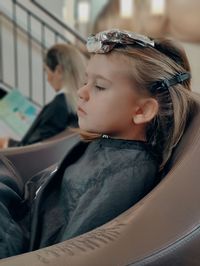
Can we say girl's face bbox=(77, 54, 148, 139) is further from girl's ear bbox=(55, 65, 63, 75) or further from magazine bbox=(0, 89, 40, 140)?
magazine bbox=(0, 89, 40, 140)

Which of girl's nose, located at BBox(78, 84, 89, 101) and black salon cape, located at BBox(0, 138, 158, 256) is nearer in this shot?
black salon cape, located at BBox(0, 138, 158, 256)

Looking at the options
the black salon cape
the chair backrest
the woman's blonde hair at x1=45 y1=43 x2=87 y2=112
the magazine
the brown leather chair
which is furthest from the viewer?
the magazine

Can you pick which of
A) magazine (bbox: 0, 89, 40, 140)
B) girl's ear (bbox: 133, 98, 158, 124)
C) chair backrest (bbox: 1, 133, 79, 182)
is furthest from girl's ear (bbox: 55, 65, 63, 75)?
girl's ear (bbox: 133, 98, 158, 124)

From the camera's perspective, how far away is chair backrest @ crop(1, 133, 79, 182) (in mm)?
1736

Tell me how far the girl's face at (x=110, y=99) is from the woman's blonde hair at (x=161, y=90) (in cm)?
2

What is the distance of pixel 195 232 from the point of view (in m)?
0.88

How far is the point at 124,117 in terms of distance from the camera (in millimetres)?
1185

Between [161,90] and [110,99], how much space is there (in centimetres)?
12

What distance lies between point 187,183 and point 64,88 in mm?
1884

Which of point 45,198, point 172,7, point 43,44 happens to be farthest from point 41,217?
point 172,7

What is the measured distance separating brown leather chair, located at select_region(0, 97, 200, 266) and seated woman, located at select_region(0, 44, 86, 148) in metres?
1.78

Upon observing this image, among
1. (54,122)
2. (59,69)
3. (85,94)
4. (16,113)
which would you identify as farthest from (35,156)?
(16,113)

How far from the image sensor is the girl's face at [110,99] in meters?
1.17

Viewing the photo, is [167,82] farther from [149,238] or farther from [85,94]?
[149,238]
